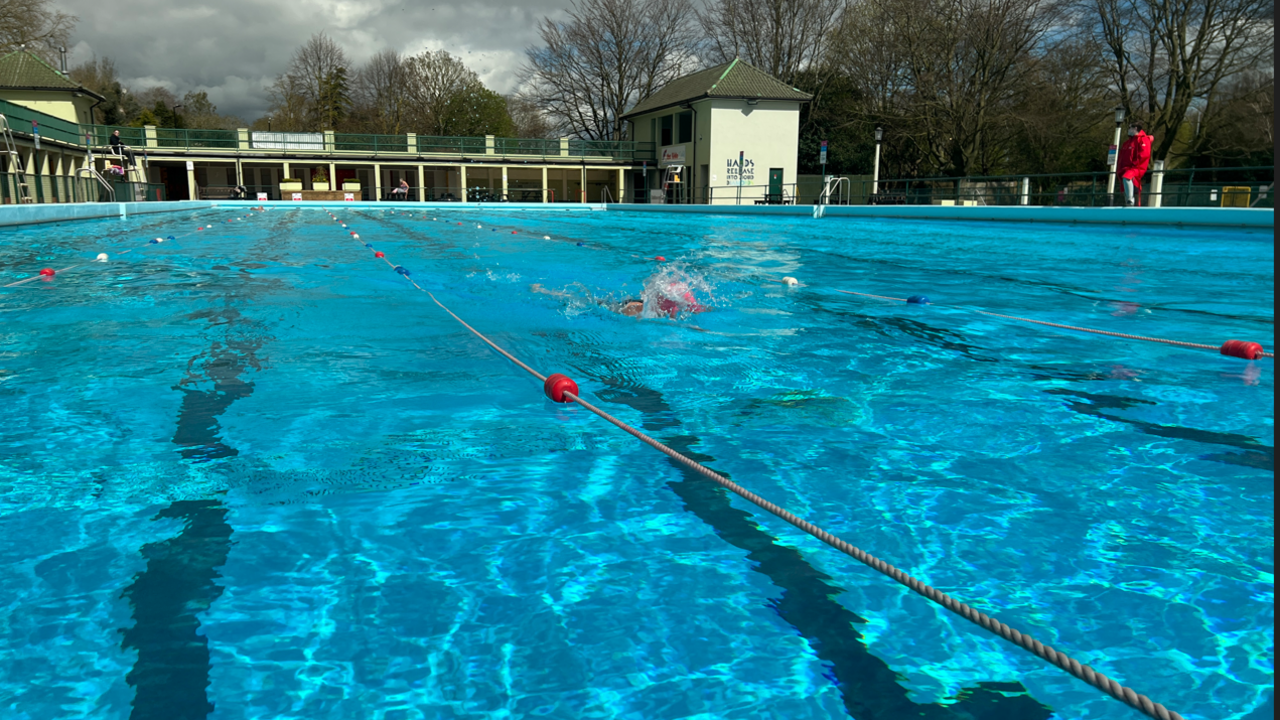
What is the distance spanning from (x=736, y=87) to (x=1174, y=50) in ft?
57.0

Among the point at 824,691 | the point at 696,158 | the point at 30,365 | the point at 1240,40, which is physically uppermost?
the point at 1240,40

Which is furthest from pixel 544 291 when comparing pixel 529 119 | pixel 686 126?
pixel 529 119

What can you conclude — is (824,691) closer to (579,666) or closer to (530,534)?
(579,666)

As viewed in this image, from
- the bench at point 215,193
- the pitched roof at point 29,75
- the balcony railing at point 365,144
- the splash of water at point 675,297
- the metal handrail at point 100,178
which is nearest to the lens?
the splash of water at point 675,297

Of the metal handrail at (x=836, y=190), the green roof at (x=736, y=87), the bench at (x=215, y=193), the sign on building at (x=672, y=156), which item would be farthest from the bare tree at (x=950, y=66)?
the bench at (x=215, y=193)

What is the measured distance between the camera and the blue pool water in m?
1.92

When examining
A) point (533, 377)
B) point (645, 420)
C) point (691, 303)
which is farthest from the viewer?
point (691, 303)

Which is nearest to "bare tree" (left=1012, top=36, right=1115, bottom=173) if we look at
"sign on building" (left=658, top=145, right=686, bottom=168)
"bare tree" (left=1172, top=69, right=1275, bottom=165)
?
"bare tree" (left=1172, top=69, right=1275, bottom=165)

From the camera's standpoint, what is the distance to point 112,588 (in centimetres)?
229

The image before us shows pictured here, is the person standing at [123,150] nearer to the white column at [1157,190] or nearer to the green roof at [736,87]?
the green roof at [736,87]

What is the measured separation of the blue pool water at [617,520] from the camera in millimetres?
1922

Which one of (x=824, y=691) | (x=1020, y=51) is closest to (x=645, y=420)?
(x=824, y=691)

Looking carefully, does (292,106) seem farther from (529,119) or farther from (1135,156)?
(1135,156)

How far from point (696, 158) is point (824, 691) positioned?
1565 inches
